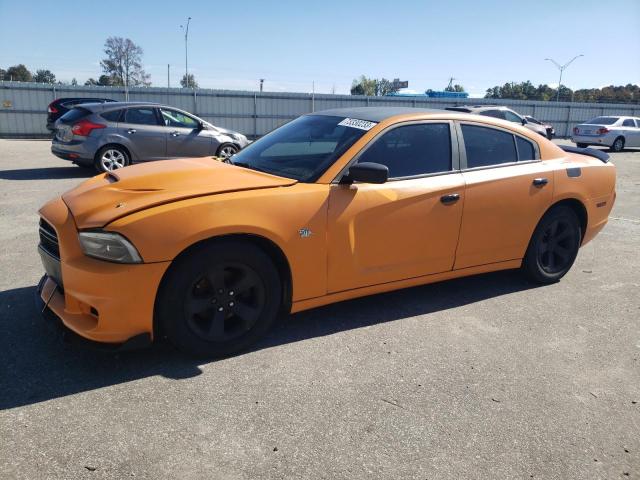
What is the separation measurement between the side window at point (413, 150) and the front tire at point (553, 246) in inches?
51.1

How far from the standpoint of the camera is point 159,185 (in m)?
3.37

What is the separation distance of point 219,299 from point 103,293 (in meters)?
0.68

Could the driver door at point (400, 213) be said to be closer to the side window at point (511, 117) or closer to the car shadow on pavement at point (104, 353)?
the car shadow on pavement at point (104, 353)

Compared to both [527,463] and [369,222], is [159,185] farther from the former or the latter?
[527,463]

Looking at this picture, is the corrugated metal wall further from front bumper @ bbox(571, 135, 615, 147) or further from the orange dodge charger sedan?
the orange dodge charger sedan

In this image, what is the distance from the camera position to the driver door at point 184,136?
10.9 m

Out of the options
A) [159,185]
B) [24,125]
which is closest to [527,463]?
[159,185]

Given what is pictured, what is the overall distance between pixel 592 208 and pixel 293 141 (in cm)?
304

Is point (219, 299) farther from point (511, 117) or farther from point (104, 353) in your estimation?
point (511, 117)

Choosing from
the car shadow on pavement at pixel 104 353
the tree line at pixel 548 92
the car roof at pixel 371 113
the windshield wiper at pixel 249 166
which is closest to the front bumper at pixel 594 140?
the car shadow on pavement at pixel 104 353

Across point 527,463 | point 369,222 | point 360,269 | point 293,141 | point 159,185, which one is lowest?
point 527,463

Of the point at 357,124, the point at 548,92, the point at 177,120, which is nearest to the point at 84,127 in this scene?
the point at 177,120

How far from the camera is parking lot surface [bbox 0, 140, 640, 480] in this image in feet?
7.97

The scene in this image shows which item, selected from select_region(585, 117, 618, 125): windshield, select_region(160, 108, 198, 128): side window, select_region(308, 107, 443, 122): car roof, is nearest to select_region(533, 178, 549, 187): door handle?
select_region(308, 107, 443, 122): car roof
